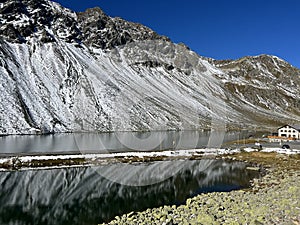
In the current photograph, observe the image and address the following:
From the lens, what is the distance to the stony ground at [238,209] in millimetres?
27484

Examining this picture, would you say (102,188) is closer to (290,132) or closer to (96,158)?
(96,158)

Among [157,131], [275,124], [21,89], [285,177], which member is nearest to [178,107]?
[157,131]

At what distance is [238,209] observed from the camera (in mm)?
31000

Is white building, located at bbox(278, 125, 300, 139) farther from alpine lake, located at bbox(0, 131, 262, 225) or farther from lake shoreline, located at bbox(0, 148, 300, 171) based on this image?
alpine lake, located at bbox(0, 131, 262, 225)

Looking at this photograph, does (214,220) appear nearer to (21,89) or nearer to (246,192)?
(246,192)

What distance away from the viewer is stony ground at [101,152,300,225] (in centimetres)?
2748

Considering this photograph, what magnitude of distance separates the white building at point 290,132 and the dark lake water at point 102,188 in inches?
1998

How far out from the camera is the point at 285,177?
49.3 meters

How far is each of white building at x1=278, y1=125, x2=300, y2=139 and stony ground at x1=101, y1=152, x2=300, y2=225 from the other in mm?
65494

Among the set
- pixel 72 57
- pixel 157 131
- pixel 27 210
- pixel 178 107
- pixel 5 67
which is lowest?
pixel 27 210

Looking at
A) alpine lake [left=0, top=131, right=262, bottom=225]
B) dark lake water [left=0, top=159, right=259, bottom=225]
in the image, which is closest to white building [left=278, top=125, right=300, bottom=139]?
alpine lake [left=0, top=131, right=262, bottom=225]

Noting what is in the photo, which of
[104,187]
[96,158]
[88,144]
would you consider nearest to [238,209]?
[104,187]

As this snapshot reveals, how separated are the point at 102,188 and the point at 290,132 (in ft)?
274

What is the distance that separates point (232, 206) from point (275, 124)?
580ft
